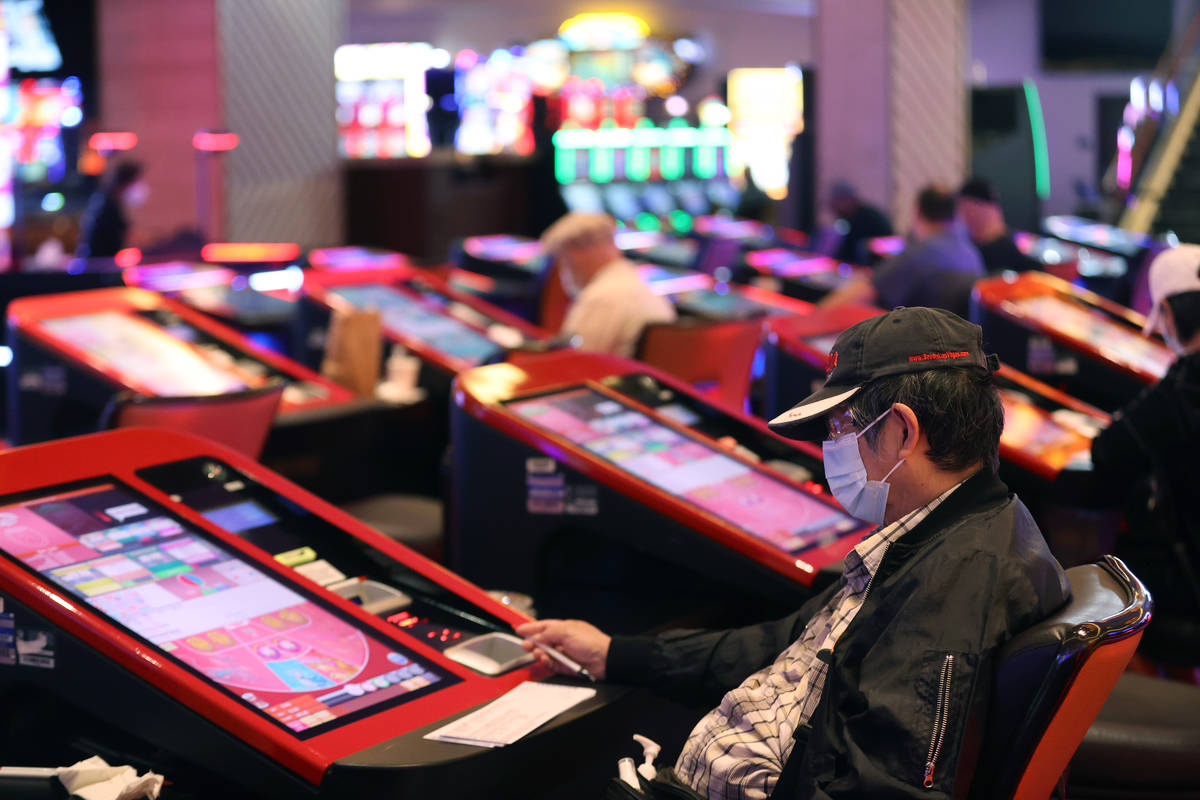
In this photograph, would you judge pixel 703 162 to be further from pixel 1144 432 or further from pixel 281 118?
pixel 1144 432

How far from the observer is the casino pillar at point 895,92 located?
10.1m

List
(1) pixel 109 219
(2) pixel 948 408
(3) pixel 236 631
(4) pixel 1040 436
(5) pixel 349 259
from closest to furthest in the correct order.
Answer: (2) pixel 948 408 < (3) pixel 236 631 < (4) pixel 1040 436 < (5) pixel 349 259 < (1) pixel 109 219

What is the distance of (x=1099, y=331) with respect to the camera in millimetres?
4965

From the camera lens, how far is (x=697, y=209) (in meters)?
19.1

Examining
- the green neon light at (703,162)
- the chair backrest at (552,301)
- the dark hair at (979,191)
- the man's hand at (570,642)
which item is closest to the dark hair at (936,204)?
the dark hair at (979,191)

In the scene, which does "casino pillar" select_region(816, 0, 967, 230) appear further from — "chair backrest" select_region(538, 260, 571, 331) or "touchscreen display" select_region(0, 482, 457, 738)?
"touchscreen display" select_region(0, 482, 457, 738)

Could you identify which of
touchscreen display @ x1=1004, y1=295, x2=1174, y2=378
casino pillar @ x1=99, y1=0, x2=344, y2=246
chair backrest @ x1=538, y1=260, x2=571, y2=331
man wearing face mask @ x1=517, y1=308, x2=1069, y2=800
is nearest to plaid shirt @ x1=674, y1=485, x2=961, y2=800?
man wearing face mask @ x1=517, y1=308, x2=1069, y2=800

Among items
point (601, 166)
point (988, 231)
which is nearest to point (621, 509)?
point (988, 231)

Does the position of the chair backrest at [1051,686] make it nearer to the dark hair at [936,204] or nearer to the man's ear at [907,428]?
the man's ear at [907,428]

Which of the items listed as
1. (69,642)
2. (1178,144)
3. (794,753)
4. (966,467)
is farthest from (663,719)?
(1178,144)

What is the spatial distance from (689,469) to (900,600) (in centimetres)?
125

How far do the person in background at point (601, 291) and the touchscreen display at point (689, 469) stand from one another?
1.45 m

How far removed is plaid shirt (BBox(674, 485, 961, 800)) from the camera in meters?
1.73

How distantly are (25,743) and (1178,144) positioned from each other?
38.9 ft
